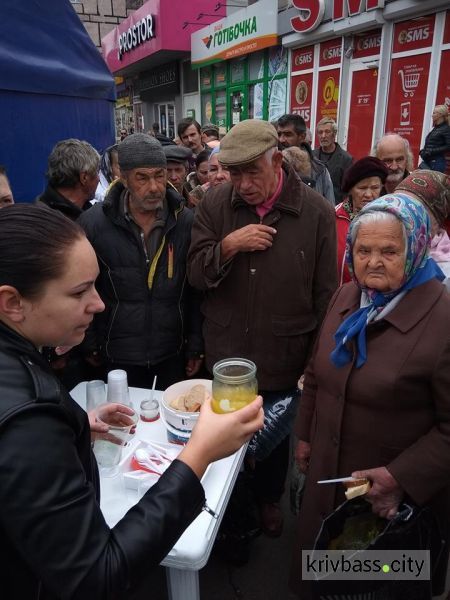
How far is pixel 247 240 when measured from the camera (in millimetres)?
2076

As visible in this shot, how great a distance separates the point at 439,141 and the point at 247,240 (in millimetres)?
5912

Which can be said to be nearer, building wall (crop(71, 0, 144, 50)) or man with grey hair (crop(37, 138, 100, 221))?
man with grey hair (crop(37, 138, 100, 221))

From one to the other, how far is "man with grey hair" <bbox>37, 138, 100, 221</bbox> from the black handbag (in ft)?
7.60

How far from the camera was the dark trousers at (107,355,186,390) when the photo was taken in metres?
2.56

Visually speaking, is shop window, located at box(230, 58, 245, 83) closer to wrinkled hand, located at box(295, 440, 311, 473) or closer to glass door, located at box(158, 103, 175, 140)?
glass door, located at box(158, 103, 175, 140)

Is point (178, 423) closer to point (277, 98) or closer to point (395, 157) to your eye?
point (395, 157)

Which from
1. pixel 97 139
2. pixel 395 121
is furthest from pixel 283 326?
pixel 395 121

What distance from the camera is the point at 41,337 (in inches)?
39.6

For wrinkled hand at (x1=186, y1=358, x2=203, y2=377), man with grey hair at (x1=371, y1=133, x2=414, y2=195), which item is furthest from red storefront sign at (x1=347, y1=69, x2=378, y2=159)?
wrinkled hand at (x1=186, y1=358, x2=203, y2=377)

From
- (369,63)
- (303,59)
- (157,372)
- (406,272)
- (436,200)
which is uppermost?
(303,59)

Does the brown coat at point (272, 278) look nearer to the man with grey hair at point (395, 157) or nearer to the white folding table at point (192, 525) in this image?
the white folding table at point (192, 525)

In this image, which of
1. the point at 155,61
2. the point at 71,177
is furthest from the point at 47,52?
the point at 155,61

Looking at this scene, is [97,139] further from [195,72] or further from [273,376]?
[195,72]

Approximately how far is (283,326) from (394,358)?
0.77m
